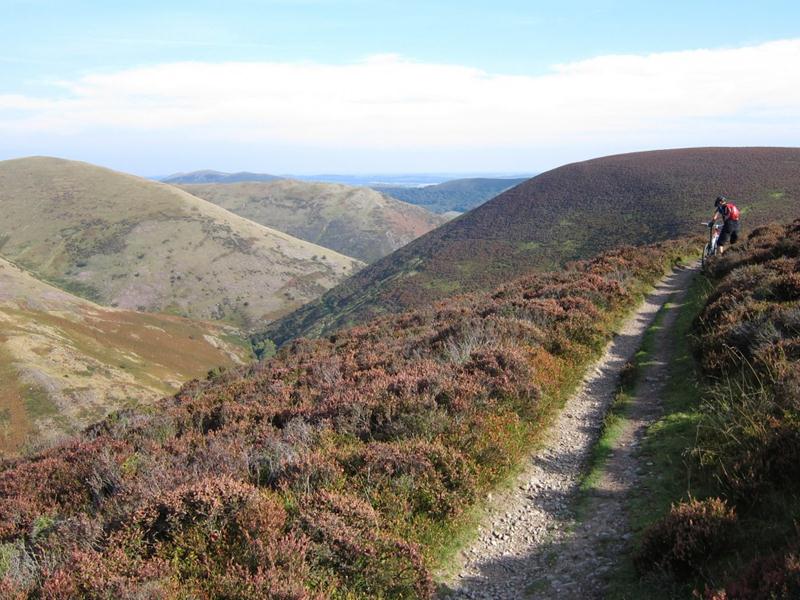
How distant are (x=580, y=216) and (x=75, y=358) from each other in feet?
223

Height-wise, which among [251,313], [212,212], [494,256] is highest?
[212,212]

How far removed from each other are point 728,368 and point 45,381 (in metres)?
57.1

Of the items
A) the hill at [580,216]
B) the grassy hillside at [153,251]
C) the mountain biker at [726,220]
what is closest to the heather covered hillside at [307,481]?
the mountain biker at [726,220]

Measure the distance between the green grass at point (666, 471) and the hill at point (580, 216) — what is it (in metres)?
51.8

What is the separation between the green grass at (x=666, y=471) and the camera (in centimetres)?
473

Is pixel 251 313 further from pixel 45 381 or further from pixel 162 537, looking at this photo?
pixel 162 537

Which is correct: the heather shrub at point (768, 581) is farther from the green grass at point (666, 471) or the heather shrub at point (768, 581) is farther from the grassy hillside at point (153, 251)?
the grassy hillside at point (153, 251)

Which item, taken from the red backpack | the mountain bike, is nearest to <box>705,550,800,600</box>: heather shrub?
the red backpack

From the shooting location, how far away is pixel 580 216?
74.8 meters

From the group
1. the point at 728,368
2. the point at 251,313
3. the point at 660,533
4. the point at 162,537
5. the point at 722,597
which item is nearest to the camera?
the point at 722,597

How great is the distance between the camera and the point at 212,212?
568 feet

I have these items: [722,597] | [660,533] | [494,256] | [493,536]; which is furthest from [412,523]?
[494,256]

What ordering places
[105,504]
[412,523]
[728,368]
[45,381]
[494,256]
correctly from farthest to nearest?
1. [494,256]
2. [45,381]
3. [728,368]
4. [105,504]
5. [412,523]

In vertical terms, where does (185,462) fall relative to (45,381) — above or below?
above
